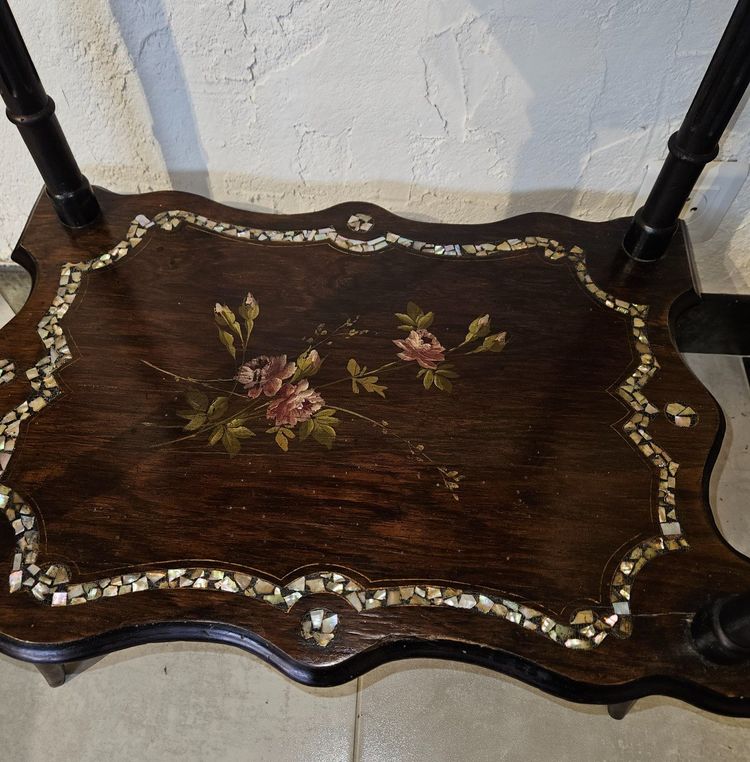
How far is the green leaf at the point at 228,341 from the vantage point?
74cm

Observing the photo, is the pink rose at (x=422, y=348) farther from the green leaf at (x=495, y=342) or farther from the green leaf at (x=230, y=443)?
the green leaf at (x=230, y=443)

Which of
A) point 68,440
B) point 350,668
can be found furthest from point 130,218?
point 350,668

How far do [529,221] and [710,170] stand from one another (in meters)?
0.27

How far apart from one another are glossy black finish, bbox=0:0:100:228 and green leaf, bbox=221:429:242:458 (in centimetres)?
34

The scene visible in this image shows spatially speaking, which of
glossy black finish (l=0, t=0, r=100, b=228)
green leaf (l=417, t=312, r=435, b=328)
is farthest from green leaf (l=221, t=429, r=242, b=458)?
glossy black finish (l=0, t=0, r=100, b=228)

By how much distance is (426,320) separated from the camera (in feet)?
2.54

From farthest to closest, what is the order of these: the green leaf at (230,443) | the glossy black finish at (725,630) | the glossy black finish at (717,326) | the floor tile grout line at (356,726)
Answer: the glossy black finish at (717,326) → the floor tile grout line at (356,726) → the green leaf at (230,443) → the glossy black finish at (725,630)

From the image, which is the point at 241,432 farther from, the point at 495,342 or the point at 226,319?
the point at 495,342

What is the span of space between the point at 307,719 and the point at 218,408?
1.55 feet

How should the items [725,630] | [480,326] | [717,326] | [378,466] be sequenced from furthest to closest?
[717,326] < [480,326] < [378,466] < [725,630]

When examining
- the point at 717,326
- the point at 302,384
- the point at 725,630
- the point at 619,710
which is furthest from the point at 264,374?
the point at 717,326

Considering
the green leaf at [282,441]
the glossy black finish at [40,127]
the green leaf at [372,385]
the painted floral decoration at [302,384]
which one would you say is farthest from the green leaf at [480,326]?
the glossy black finish at [40,127]

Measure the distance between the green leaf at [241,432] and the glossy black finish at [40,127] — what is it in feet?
1.11

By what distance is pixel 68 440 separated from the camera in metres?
0.68
